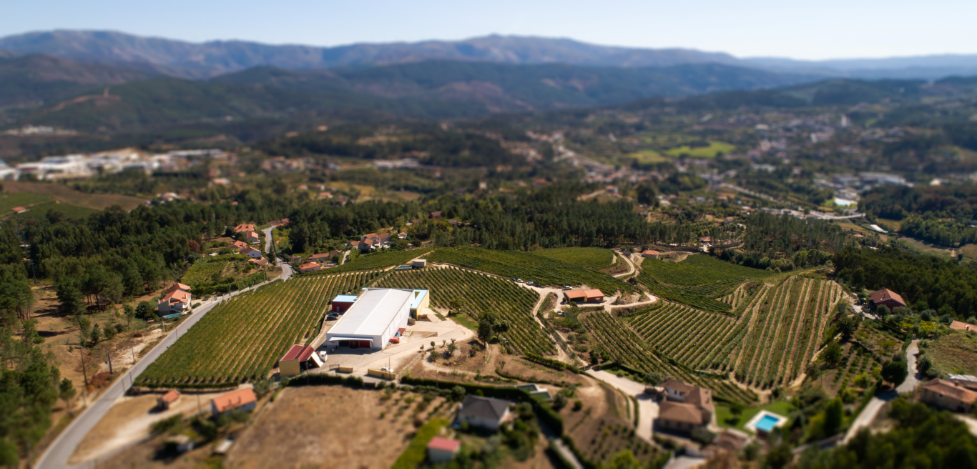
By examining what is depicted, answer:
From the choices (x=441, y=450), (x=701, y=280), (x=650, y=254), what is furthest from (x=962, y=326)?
(x=441, y=450)

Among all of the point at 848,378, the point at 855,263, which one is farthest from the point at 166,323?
the point at 855,263

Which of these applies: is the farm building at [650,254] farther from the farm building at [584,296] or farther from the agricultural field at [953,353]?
the agricultural field at [953,353]

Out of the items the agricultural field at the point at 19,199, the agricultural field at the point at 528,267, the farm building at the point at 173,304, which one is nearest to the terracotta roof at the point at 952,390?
the agricultural field at the point at 528,267

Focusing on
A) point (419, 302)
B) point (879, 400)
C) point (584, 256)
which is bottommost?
point (584, 256)

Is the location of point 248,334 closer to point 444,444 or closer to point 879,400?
point 444,444

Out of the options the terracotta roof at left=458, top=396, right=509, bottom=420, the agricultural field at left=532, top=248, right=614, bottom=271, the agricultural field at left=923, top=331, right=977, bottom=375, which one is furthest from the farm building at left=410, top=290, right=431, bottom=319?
the agricultural field at left=923, top=331, right=977, bottom=375

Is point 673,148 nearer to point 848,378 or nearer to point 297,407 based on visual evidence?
point 848,378

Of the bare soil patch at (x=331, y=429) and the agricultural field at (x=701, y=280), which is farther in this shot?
the agricultural field at (x=701, y=280)
